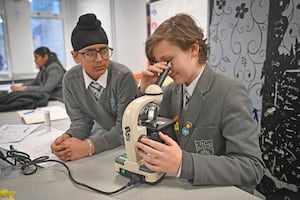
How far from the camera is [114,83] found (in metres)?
1.23

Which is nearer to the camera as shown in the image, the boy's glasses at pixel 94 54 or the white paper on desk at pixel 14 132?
the boy's glasses at pixel 94 54

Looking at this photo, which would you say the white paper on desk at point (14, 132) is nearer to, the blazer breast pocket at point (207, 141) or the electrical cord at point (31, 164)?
the electrical cord at point (31, 164)

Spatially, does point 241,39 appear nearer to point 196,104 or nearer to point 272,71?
point 272,71

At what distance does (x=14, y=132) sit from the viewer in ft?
4.69

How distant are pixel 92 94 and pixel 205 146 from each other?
64 cm

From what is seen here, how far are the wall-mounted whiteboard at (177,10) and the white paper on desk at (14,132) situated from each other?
1.37 metres

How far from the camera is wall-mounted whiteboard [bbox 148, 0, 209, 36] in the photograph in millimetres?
2225

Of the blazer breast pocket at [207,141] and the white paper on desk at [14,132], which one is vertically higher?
the blazer breast pocket at [207,141]

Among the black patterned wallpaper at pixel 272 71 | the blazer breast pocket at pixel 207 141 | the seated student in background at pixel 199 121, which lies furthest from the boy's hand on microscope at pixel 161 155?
the black patterned wallpaper at pixel 272 71

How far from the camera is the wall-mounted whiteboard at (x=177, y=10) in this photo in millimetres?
2225

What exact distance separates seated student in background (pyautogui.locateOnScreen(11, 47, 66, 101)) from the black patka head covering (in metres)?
1.50

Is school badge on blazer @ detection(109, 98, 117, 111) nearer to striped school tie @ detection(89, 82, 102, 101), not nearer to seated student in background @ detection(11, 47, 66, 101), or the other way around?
striped school tie @ detection(89, 82, 102, 101)

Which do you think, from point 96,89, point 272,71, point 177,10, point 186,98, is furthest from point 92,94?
point 177,10

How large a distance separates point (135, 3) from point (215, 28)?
1.55 metres
